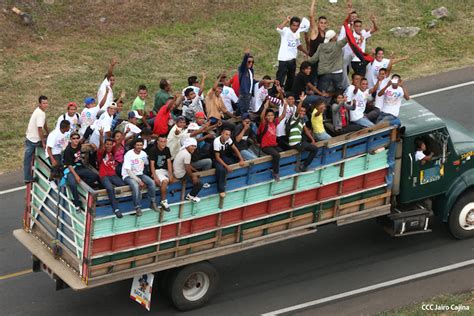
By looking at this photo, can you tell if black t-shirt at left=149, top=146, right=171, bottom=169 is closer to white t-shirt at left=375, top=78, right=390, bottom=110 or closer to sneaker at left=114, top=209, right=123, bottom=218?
sneaker at left=114, top=209, right=123, bottom=218

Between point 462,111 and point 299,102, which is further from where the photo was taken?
point 462,111

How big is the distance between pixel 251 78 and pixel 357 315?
15.1 feet

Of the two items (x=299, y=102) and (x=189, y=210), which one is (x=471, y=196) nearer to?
(x=299, y=102)

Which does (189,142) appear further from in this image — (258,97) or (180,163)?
(258,97)

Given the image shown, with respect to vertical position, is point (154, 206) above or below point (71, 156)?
below

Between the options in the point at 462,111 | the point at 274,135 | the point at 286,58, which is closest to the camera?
the point at 274,135

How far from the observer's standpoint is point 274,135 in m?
16.5

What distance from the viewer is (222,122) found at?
1705cm

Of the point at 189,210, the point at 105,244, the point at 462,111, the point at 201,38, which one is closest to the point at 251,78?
the point at 189,210

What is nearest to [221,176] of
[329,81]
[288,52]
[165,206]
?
[165,206]

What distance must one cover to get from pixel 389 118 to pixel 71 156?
547cm

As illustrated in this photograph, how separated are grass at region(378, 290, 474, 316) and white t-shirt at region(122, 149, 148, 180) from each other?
178 inches

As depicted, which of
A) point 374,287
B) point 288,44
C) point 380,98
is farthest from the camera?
point 288,44

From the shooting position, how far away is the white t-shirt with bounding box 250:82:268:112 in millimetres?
18078
